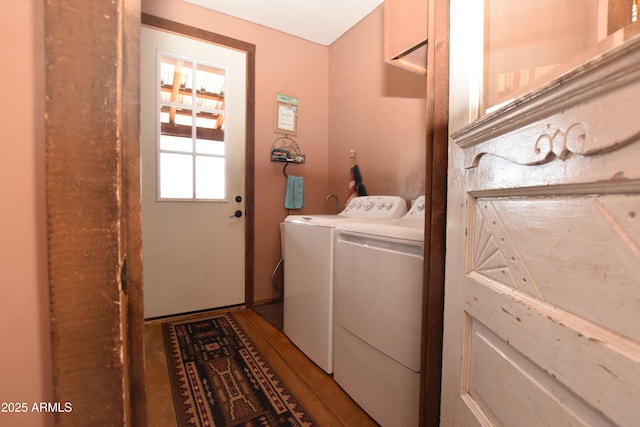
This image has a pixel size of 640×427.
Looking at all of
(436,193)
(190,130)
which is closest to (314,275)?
(436,193)

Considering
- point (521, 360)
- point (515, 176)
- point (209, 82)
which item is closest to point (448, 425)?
point (521, 360)

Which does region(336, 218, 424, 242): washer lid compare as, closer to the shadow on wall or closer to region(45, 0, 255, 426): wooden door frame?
region(45, 0, 255, 426): wooden door frame

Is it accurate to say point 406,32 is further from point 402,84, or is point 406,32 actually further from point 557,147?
point 557,147

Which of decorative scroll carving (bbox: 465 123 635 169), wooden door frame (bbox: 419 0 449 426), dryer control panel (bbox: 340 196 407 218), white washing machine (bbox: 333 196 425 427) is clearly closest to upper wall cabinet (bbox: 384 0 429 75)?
wooden door frame (bbox: 419 0 449 426)

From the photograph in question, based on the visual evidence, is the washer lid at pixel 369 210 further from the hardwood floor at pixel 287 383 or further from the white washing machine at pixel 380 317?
the hardwood floor at pixel 287 383

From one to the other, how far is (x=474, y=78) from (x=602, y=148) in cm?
45

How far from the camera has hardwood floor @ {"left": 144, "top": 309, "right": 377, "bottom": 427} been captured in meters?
1.21

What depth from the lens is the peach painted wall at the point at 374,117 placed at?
5.96 feet

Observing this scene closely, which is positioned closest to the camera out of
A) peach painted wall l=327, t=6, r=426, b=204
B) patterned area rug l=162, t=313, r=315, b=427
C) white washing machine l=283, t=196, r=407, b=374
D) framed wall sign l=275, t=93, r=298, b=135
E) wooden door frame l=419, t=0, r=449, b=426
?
wooden door frame l=419, t=0, r=449, b=426

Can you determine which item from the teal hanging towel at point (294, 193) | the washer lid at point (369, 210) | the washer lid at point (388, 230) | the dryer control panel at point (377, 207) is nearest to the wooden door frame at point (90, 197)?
the washer lid at point (388, 230)

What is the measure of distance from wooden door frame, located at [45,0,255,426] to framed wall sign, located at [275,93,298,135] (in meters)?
2.15

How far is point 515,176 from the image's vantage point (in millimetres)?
457

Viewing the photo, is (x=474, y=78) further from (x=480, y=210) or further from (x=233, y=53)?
(x=233, y=53)

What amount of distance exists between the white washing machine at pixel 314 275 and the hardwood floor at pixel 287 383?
8 cm
